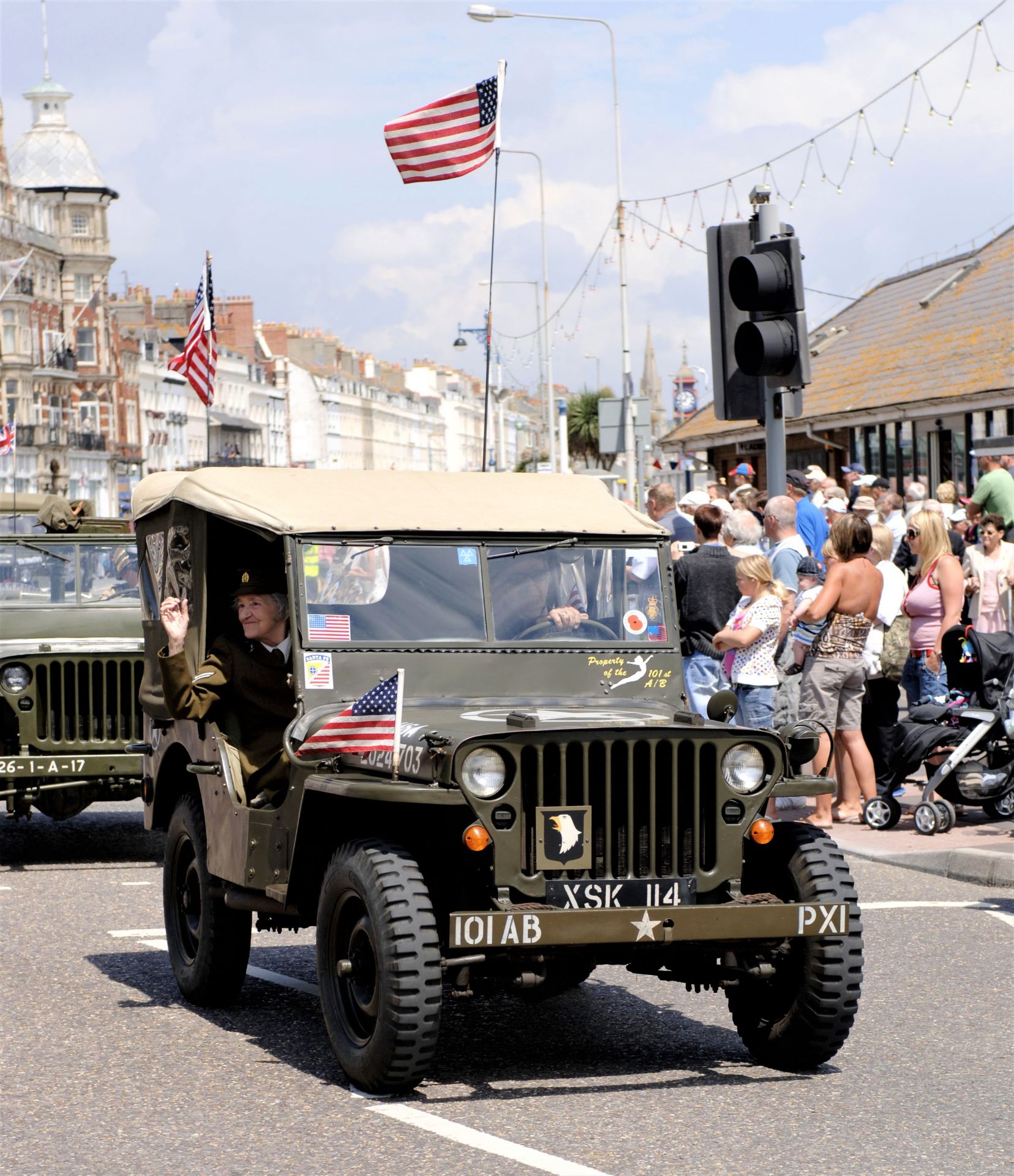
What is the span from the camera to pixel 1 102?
98.0m

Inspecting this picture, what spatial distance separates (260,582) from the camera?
788 centimetres

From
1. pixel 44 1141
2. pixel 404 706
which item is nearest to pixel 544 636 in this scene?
pixel 404 706

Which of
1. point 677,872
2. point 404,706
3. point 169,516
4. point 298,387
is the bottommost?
point 677,872

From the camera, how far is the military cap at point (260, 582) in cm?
770

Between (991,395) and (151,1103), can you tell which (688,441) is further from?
(151,1103)

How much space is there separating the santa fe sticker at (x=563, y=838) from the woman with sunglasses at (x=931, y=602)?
295 inches

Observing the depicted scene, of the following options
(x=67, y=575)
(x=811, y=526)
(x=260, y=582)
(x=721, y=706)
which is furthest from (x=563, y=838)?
(x=811, y=526)

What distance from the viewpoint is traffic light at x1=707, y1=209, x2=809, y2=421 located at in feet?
37.7

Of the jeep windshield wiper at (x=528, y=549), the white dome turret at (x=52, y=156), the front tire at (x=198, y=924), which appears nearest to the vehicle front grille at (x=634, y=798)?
the jeep windshield wiper at (x=528, y=549)

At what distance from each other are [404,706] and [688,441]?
117 feet

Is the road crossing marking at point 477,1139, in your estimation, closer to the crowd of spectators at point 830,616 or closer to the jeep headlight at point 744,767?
the jeep headlight at point 744,767

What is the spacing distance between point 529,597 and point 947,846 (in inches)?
188

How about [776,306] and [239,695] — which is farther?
[776,306]

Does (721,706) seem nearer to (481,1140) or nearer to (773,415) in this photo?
(481,1140)
